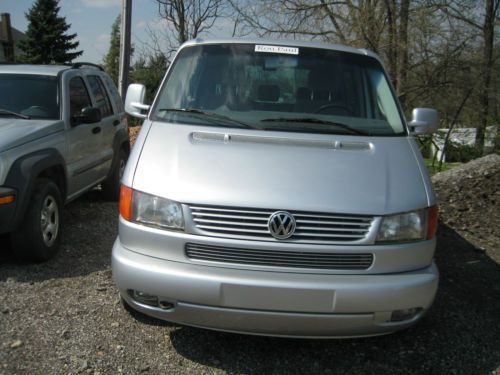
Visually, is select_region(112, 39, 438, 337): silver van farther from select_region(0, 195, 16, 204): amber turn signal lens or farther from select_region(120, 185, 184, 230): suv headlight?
select_region(0, 195, 16, 204): amber turn signal lens

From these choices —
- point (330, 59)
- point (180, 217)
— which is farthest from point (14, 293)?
point (330, 59)

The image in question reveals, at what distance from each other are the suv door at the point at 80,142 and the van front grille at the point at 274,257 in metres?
2.91

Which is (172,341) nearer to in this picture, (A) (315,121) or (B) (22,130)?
(A) (315,121)

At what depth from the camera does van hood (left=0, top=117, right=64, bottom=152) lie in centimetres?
420

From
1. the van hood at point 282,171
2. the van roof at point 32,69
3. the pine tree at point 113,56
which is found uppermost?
the pine tree at point 113,56

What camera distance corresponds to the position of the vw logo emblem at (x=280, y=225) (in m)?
2.73

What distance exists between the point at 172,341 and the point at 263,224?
111cm

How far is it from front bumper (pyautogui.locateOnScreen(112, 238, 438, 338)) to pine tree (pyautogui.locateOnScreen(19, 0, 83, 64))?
146 feet

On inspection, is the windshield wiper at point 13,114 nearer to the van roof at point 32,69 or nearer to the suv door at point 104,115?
the van roof at point 32,69

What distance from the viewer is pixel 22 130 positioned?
14.7ft

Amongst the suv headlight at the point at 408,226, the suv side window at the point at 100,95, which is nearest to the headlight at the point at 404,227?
the suv headlight at the point at 408,226

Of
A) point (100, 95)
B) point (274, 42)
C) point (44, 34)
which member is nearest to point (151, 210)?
point (274, 42)

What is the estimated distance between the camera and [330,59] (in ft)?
13.3

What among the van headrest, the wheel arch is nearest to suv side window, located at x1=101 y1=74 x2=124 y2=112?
the wheel arch
